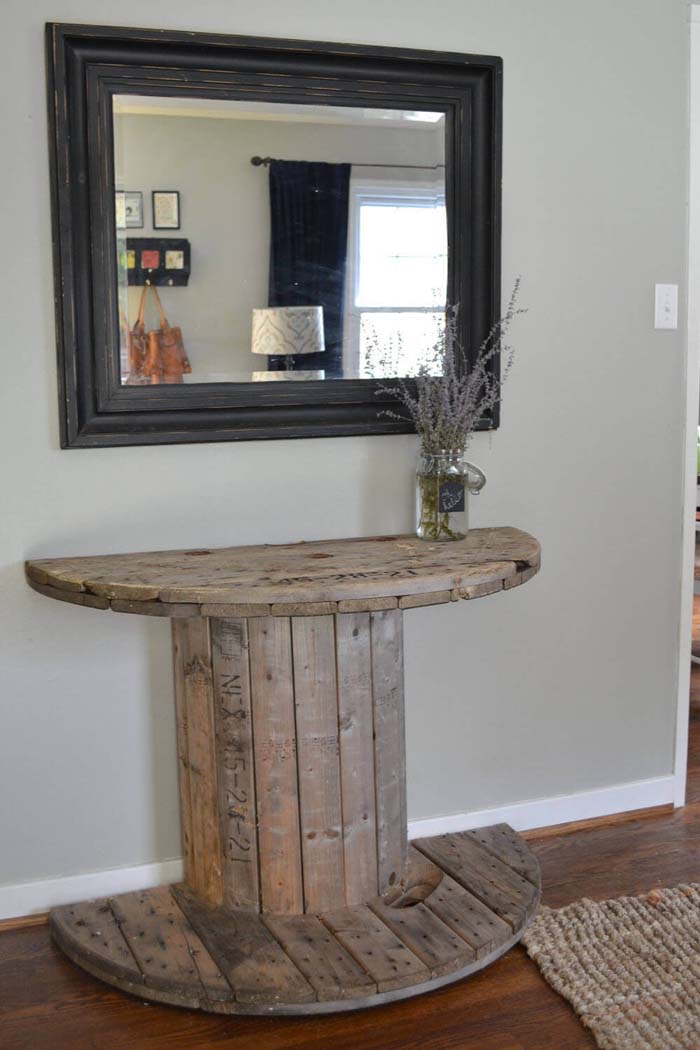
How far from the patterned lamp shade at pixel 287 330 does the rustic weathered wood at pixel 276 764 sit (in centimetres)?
58

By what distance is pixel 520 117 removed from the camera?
100 inches

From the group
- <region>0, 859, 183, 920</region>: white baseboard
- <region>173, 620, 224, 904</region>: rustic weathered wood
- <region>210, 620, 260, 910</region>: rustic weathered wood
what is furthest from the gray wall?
<region>210, 620, 260, 910</region>: rustic weathered wood

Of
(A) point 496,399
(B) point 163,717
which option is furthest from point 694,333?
(B) point 163,717

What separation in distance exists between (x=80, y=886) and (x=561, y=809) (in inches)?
45.8

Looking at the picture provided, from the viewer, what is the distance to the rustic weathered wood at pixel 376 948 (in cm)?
210

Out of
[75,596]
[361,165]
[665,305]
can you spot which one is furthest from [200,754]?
[665,305]

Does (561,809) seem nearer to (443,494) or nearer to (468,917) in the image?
(468,917)

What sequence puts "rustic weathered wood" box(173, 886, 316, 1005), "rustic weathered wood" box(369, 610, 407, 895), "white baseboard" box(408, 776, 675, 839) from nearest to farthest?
"rustic weathered wood" box(173, 886, 316, 1005) < "rustic weathered wood" box(369, 610, 407, 895) < "white baseboard" box(408, 776, 675, 839)

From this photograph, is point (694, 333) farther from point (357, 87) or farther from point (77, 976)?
point (77, 976)

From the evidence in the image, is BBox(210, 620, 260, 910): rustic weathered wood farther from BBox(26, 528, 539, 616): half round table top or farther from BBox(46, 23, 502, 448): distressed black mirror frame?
BBox(46, 23, 502, 448): distressed black mirror frame

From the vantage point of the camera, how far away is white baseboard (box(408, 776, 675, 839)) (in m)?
2.71

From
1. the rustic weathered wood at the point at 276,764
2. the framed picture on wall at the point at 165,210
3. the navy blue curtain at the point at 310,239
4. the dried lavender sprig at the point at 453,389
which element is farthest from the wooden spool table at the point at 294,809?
the framed picture on wall at the point at 165,210

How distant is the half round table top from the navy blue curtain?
0.46 metres

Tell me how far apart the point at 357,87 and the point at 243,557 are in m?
1.01
